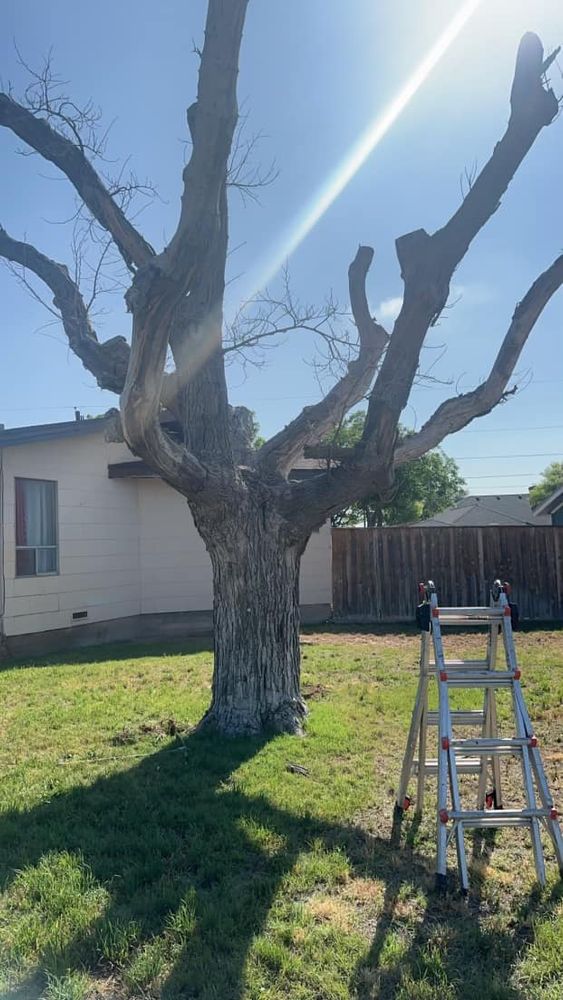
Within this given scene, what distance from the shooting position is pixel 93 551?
1208 cm

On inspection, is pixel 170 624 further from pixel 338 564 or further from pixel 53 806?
pixel 53 806

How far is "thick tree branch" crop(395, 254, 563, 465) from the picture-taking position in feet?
19.3

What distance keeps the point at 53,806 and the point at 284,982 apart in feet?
7.37

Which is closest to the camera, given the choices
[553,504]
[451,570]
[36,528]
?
[36,528]

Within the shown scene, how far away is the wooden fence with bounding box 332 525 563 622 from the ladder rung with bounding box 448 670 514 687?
977 cm

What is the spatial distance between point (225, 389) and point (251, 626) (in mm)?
2018

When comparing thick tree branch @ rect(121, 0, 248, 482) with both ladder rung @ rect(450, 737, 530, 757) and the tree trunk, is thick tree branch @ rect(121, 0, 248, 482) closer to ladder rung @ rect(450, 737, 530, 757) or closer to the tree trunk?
the tree trunk

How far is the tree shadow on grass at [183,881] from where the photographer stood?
2.69 meters

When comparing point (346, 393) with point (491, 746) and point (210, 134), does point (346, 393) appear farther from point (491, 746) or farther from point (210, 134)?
point (491, 746)

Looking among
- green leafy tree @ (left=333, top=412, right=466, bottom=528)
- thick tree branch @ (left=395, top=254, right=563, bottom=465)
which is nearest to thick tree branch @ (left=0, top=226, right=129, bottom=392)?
thick tree branch @ (left=395, top=254, right=563, bottom=465)

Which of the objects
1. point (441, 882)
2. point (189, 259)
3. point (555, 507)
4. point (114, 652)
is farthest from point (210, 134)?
point (555, 507)

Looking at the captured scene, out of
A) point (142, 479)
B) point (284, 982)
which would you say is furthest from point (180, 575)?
point (284, 982)

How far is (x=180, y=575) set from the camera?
43.9ft

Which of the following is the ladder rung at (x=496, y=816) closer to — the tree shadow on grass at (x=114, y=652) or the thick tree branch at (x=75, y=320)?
the thick tree branch at (x=75, y=320)
